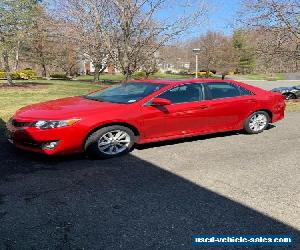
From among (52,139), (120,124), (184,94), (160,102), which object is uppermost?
(184,94)

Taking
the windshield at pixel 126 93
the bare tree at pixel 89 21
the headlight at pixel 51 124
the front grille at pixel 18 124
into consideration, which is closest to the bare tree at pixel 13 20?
the bare tree at pixel 89 21

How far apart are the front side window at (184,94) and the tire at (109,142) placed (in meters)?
0.98

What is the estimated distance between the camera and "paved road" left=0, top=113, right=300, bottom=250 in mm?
3152

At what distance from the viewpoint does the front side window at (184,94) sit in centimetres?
620

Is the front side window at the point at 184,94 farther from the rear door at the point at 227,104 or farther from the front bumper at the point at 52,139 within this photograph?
the front bumper at the point at 52,139

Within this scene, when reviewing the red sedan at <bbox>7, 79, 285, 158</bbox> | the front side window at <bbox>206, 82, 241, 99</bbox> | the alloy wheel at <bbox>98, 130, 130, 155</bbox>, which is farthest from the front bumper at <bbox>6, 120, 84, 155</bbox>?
→ the front side window at <bbox>206, 82, 241, 99</bbox>

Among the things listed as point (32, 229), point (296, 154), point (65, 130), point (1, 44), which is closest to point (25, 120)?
point (65, 130)

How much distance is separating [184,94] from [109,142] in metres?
1.78

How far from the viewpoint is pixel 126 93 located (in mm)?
6336

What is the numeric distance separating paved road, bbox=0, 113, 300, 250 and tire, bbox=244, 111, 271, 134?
47.3 inches

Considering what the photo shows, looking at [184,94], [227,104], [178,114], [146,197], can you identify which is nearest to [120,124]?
[178,114]

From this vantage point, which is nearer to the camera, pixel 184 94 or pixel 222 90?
pixel 184 94

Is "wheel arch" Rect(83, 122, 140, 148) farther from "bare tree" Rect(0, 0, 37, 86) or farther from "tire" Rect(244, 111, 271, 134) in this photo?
"bare tree" Rect(0, 0, 37, 86)

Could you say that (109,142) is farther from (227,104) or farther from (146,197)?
(227,104)
